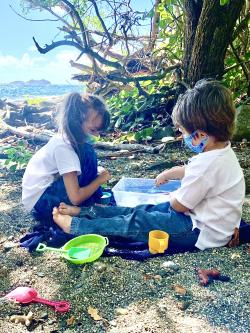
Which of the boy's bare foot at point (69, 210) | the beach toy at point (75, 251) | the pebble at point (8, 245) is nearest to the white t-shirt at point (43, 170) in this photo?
the boy's bare foot at point (69, 210)

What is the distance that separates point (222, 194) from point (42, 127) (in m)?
5.15

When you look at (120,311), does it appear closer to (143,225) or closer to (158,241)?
(158,241)

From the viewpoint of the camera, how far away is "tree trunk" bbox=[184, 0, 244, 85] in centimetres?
436

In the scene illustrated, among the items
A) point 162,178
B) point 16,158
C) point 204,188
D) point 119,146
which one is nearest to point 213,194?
point 204,188

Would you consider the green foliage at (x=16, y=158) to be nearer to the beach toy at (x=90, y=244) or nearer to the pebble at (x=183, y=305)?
the beach toy at (x=90, y=244)

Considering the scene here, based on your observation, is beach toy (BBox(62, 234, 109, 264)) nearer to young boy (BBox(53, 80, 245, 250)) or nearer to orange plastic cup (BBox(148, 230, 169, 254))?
young boy (BBox(53, 80, 245, 250))

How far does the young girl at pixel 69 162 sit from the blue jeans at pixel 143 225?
26 centimetres

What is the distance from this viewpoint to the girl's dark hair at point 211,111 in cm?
227

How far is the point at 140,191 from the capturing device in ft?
10.7

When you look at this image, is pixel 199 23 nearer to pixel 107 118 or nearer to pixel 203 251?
pixel 107 118

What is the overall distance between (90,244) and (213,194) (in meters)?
0.83

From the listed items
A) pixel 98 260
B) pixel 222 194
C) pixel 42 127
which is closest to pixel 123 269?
pixel 98 260

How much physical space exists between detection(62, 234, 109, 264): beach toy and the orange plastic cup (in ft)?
0.91

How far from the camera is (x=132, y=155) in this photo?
4.65 metres
